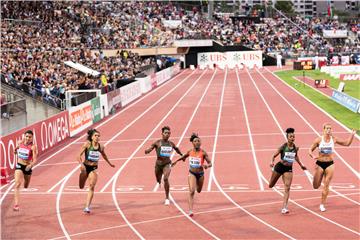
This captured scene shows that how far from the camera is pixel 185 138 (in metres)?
24.8

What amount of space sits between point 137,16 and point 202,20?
16852 millimetres

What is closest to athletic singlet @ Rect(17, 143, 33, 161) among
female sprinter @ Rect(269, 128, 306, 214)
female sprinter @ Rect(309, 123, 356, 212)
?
female sprinter @ Rect(269, 128, 306, 214)

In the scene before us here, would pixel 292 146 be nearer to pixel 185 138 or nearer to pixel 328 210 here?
pixel 328 210

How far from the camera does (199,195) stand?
14.6 meters

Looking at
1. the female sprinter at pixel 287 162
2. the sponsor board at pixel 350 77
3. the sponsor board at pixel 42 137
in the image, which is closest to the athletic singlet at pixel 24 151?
the sponsor board at pixel 42 137

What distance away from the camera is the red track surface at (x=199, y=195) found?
11.4 metres

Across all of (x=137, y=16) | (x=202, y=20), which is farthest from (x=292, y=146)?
(x=202, y=20)

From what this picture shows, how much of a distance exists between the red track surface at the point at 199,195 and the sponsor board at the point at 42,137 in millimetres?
588

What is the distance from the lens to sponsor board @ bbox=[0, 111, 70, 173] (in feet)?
56.5

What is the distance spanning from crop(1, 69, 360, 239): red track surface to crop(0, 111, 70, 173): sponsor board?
0.59 meters

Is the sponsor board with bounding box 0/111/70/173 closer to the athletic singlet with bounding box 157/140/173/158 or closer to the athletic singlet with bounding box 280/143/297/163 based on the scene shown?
the athletic singlet with bounding box 157/140/173/158

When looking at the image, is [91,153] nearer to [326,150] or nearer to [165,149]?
[165,149]

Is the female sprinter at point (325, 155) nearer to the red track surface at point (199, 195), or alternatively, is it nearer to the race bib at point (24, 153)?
the red track surface at point (199, 195)

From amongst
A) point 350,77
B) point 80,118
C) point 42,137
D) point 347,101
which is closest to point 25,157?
point 42,137
